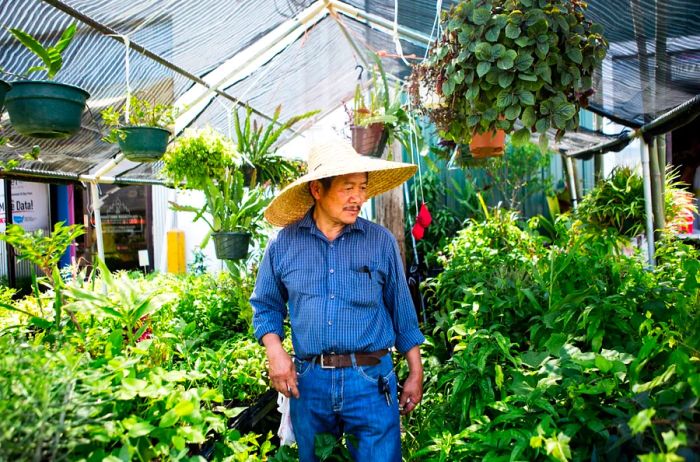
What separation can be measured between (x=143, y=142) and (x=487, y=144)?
1.98 m

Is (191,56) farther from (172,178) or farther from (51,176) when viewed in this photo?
(51,176)

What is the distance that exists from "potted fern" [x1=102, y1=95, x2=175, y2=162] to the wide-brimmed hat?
1117mm

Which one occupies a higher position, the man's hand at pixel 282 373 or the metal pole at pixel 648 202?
the metal pole at pixel 648 202

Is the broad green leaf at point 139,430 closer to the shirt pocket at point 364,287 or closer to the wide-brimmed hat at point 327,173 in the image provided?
the shirt pocket at point 364,287

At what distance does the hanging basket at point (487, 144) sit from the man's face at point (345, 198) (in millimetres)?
1203

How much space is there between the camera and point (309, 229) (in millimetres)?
2109

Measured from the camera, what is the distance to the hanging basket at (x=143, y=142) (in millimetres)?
2891

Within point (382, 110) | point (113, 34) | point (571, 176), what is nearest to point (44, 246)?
point (113, 34)

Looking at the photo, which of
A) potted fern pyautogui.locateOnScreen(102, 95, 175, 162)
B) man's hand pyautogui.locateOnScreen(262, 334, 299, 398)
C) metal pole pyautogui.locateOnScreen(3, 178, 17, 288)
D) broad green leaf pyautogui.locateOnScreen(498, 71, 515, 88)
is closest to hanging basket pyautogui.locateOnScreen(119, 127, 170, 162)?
potted fern pyautogui.locateOnScreen(102, 95, 175, 162)

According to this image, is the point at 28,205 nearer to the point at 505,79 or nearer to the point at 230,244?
the point at 230,244

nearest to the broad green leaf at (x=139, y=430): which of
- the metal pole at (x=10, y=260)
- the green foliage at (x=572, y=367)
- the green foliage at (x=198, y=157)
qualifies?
the green foliage at (x=572, y=367)

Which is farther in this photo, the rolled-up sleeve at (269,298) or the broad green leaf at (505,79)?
the rolled-up sleeve at (269,298)

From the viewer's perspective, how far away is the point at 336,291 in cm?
196

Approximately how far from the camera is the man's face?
6.54 feet
